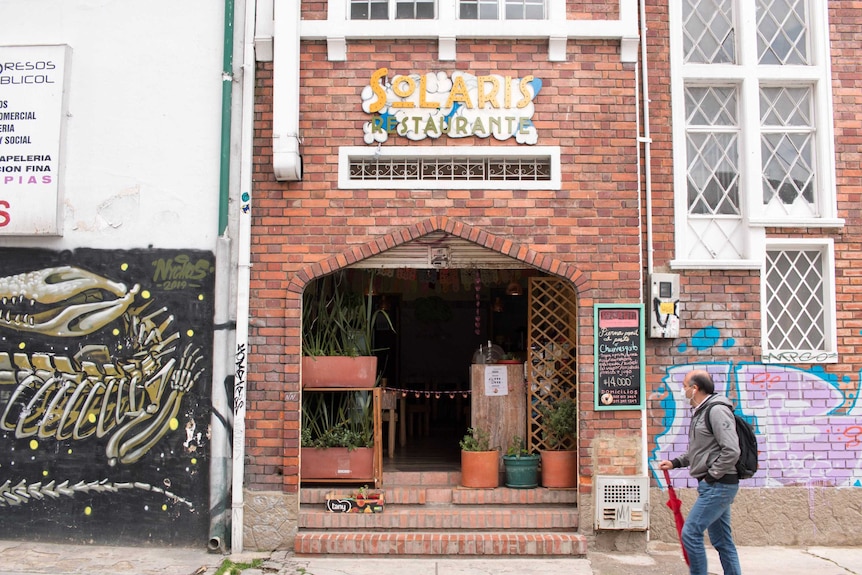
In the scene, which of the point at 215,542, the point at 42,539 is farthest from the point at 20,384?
the point at 215,542

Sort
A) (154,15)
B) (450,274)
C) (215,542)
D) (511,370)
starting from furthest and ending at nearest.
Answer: (450,274) → (511,370) → (154,15) → (215,542)

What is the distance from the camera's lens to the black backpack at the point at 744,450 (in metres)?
6.18

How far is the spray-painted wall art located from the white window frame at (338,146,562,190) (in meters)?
1.69

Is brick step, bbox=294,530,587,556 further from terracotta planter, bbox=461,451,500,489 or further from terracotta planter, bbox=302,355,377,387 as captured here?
terracotta planter, bbox=302,355,377,387

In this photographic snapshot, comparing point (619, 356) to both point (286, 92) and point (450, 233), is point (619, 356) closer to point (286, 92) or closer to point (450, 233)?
point (450, 233)

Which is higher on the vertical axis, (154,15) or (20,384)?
(154,15)

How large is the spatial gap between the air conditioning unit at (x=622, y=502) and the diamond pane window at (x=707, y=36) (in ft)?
14.7

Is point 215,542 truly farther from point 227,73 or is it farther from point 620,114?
point 620,114

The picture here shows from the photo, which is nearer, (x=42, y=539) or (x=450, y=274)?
(x=42, y=539)

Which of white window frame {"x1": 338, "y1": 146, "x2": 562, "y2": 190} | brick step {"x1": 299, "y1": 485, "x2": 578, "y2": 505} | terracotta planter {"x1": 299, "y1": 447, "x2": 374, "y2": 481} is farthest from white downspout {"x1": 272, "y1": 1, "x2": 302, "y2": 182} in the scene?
brick step {"x1": 299, "y1": 485, "x2": 578, "y2": 505}

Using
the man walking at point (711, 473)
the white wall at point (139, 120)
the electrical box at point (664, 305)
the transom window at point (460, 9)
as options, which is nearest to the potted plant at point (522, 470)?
the electrical box at point (664, 305)

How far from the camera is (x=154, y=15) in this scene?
8.43 metres

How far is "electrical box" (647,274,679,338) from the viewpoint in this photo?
828 cm

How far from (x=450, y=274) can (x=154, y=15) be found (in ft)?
14.9
